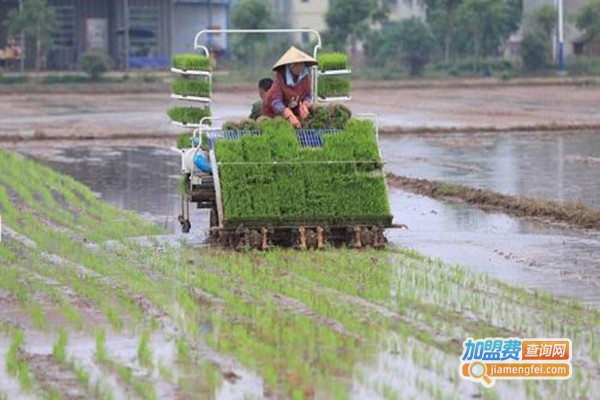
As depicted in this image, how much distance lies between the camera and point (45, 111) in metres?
37.4

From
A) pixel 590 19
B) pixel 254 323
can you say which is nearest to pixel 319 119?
pixel 254 323

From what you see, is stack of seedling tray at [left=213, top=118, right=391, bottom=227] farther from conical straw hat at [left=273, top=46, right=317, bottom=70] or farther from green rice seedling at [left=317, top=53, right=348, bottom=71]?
green rice seedling at [left=317, top=53, right=348, bottom=71]

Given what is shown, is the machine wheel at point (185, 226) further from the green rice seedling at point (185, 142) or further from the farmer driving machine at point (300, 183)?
the farmer driving machine at point (300, 183)

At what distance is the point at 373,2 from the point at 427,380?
55078 mm

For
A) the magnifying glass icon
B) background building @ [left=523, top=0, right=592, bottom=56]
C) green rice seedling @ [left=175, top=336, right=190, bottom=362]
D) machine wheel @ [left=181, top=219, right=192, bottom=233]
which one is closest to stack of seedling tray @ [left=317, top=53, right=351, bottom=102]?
machine wheel @ [left=181, top=219, right=192, bottom=233]

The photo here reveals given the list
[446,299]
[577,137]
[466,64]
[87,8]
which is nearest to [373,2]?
[466,64]

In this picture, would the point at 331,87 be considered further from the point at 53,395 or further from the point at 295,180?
the point at 53,395

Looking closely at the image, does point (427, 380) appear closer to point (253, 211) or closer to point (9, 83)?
point (253, 211)

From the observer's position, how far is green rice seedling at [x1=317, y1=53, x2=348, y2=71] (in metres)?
13.8

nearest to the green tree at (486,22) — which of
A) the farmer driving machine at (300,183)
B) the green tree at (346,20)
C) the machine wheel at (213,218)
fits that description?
the green tree at (346,20)

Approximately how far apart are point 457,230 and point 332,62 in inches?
77.3

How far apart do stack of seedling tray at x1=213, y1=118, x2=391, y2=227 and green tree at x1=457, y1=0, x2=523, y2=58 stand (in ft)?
154

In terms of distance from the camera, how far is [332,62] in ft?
45.2

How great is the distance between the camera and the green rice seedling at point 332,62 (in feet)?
45.1
